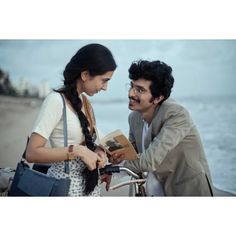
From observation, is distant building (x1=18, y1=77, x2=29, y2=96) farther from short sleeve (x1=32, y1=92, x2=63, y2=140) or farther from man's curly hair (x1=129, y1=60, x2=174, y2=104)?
Result: short sleeve (x1=32, y1=92, x2=63, y2=140)

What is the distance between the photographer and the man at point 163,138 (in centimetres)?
258

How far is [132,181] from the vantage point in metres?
2.58

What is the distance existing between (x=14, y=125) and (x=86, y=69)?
3.11 feet

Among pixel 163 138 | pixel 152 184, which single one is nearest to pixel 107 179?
pixel 152 184

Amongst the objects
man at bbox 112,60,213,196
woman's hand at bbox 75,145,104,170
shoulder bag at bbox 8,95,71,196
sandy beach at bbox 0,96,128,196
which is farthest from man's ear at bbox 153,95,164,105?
shoulder bag at bbox 8,95,71,196

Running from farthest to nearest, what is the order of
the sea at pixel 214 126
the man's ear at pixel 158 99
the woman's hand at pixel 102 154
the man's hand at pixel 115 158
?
the sea at pixel 214 126
the man's ear at pixel 158 99
the man's hand at pixel 115 158
the woman's hand at pixel 102 154

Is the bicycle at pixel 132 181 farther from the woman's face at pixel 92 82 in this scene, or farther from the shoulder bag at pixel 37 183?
the woman's face at pixel 92 82

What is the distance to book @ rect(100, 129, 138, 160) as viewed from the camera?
2455 mm

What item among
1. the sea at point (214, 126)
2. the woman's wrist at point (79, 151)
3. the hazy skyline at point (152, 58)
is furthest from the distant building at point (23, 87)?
the woman's wrist at point (79, 151)

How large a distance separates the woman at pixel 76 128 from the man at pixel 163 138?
40cm

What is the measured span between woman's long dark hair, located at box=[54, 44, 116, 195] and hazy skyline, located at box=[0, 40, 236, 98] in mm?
555

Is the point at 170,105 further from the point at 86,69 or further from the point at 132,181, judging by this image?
the point at 86,69
